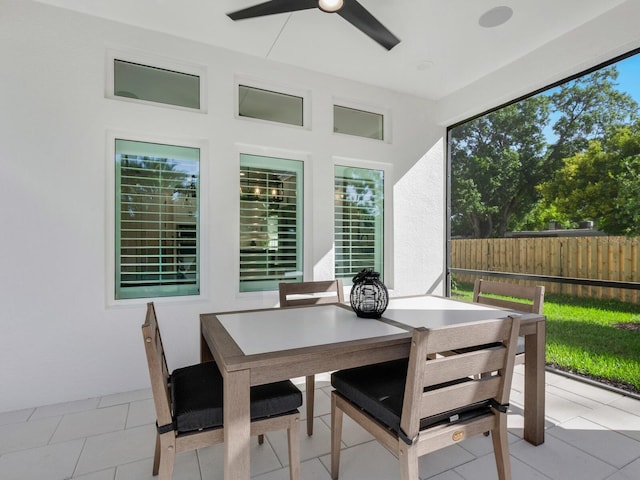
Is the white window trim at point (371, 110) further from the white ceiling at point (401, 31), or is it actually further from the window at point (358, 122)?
the white ceiling at point (401, 31)

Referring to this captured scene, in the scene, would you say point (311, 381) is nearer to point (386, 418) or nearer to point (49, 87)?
point (386, 418)

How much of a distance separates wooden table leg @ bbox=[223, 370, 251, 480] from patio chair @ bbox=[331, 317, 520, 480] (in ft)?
1.74

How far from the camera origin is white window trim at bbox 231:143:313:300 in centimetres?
319

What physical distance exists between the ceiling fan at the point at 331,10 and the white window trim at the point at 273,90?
912mm

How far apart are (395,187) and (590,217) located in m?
1.82

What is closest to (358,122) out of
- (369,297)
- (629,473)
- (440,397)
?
(369,297)

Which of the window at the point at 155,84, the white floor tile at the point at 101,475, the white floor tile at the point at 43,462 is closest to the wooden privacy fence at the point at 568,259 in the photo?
the window at the point at 155,84

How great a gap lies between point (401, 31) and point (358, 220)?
1.83 m

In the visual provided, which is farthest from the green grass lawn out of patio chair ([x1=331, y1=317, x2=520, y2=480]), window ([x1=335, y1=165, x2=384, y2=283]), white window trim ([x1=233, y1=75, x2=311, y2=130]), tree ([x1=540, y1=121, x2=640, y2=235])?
white window trim ([x1=233, y1=75, x2=311, y2=130])

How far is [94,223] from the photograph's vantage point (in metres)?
2.69

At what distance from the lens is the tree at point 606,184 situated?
2.69 meters

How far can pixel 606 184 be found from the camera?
2852 millimetres

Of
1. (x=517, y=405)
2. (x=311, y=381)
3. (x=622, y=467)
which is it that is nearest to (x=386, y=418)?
(x=311, y=381)

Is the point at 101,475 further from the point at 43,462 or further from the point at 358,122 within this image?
the point at 358,122
